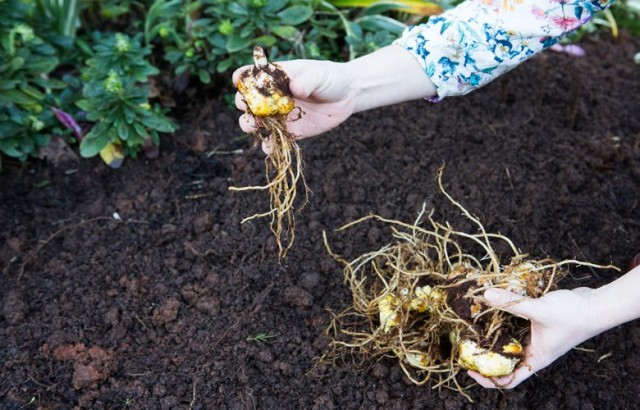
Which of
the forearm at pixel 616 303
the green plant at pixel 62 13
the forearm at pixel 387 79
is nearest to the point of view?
the forearm at pixel 616 303

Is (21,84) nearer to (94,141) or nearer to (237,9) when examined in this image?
(94,141)

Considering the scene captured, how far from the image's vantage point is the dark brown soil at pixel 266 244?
177 centimetres

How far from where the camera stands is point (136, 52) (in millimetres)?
2316

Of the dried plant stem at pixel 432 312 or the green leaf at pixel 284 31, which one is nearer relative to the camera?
the dried plant stem at pixel 432 312

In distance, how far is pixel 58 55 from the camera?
8.58 feet

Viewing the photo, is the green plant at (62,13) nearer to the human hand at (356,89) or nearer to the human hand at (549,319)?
the human hand at (356,89)

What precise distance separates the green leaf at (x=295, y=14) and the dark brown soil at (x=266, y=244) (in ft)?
1.32

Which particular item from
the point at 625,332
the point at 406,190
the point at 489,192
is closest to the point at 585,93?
the point at 489,192

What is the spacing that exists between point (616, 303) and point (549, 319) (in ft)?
0.45

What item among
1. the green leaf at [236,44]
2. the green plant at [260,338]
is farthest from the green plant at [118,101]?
the green plant at [260,338]

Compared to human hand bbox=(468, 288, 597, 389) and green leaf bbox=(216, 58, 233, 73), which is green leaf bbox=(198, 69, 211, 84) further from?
human hand bbox=(468, 288, 597, 389)

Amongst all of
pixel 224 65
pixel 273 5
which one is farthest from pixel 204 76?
pixel 273 5

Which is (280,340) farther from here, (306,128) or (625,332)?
(625,332)

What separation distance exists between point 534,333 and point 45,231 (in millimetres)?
1521
